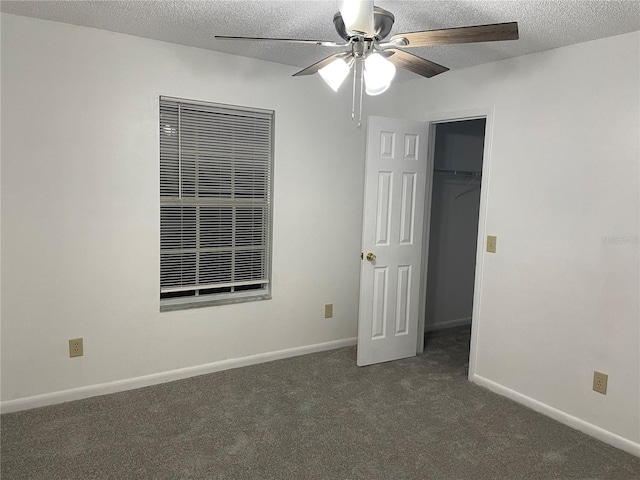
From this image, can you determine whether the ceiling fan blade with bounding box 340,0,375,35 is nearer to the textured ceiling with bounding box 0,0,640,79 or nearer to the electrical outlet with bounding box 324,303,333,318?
the textured ceiling with bounding box 0,0,640,79

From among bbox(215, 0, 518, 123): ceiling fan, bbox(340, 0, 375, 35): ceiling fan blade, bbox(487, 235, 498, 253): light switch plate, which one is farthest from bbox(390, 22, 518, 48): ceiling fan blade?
bbox(487, 235, 498, 253): light switch plate

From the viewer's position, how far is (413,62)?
2.28m

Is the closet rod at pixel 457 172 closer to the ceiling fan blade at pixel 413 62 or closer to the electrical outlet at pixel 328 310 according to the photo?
the electrical outlet at pixel 328 310

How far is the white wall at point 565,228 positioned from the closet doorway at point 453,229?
3.75ft

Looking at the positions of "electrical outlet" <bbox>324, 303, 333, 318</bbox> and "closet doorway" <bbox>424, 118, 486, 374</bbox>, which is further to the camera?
"closet doorway" <bbox>424, 118, 486, 374</bbox>

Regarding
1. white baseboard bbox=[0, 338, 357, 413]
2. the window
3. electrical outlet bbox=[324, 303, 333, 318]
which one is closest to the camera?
white baseboard bbox=[0, 338, 357, 413]

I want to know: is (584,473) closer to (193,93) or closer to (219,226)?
(219,226)

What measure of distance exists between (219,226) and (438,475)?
2153 millimetres

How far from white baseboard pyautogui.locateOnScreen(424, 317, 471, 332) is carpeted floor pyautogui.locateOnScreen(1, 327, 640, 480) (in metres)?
1.23

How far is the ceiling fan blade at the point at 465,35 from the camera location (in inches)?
68.3

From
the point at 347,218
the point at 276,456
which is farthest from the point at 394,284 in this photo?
the point at 276,456

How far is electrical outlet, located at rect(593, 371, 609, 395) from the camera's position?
2.70 m

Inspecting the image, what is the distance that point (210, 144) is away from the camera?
11.0 feet

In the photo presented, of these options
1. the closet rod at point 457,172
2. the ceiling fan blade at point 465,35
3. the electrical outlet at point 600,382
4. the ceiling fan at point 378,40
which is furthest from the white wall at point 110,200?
the electrical outlet at point 600,382
